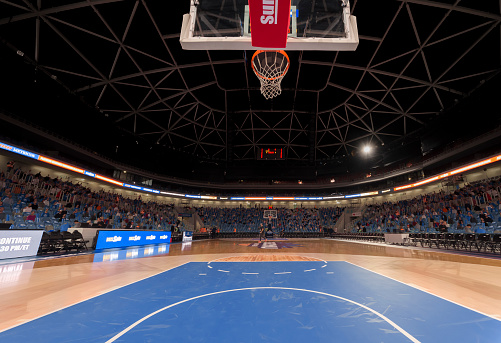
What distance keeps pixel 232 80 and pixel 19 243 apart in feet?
60.3

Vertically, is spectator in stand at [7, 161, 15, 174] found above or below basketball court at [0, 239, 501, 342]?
above

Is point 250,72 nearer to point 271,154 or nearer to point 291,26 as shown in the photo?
point 271,154

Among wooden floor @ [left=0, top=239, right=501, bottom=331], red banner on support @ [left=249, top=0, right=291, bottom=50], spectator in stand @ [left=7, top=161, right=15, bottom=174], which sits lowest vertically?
wooden floor @ [left=0, top=239, right=501, bottom=331]

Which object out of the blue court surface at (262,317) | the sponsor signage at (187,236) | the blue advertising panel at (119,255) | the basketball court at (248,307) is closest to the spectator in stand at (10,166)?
the blue advertising panel at (119,255)

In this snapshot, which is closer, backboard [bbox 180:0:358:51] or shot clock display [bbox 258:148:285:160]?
backboard [bbox 180:0:358:51]

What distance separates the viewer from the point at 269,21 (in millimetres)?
3877

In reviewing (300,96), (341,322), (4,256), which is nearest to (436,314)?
(341,322)

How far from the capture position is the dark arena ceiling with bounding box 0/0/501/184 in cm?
1339

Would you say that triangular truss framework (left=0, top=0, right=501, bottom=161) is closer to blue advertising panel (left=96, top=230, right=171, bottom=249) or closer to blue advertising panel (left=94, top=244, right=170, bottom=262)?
blue advertising panel (left=96, top=230, right=171, bottom=249)

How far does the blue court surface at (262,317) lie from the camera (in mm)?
2904

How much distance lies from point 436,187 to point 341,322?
32794 mm

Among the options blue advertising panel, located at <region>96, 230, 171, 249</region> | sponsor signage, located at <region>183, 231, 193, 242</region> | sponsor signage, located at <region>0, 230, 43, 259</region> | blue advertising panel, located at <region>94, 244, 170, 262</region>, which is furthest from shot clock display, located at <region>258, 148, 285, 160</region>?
sponsor signage, located at <region>0, 230, 43, 259</region>

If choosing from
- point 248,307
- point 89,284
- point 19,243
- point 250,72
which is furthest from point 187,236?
point 248,307

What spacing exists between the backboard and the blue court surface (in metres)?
5.54
